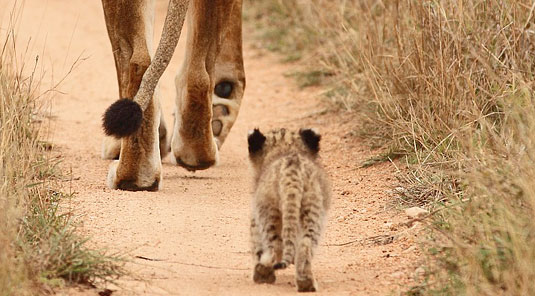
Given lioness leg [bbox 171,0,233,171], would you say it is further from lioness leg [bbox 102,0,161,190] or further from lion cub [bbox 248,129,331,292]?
lion cub [bbox 248,129,331,292]

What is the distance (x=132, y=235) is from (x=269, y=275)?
97 cm

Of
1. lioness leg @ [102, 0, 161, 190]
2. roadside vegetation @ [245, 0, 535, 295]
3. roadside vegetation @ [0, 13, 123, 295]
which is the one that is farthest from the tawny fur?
roadside vegetation @ [245, 0, 535, 295]

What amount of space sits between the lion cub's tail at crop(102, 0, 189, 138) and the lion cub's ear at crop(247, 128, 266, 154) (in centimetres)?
72

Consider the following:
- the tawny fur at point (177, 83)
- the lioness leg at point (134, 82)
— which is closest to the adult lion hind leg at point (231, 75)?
the tawny fur at point (177, 83)

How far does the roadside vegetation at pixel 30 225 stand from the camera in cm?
416

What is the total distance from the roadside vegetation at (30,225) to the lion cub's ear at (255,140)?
73 cm

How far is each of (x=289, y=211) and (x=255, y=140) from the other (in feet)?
1.94

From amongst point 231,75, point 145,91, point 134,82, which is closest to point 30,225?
point 145,91

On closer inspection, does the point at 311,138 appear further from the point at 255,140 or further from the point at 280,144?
the point at 255,140

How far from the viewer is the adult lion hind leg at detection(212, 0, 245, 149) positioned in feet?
23.8

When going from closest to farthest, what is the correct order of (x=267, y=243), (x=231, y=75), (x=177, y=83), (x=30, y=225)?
(x=267, y=243) → (x=30, y=225) → (x=177, y=83) → (x=231, y=75)

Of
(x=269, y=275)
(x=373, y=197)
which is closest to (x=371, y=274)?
(x=269, y=275)

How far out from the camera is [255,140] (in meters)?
4.83

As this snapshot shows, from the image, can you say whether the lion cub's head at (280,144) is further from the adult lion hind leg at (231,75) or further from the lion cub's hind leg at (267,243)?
the adult lion hind leg at (231,75)
